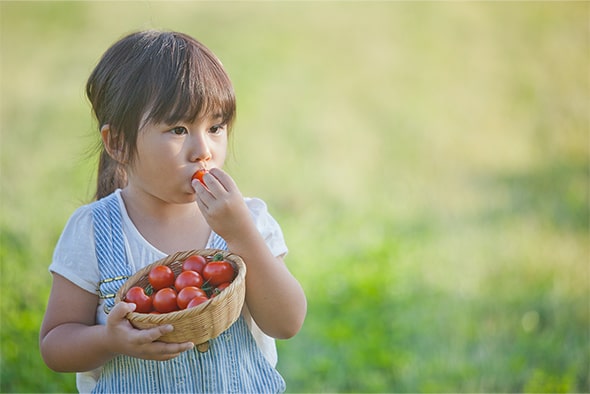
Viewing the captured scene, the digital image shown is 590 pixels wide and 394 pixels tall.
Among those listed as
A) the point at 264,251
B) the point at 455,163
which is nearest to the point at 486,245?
the point at 455,163

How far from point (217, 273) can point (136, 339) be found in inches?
10.1

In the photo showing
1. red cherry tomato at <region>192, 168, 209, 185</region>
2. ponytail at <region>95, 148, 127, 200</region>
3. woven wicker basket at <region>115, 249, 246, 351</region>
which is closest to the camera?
woven wicker basket at <region>115, 249, 246, 351</region>

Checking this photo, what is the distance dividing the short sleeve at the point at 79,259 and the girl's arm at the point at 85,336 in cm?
3

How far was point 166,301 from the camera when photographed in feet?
6.05

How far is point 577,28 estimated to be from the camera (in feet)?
24.4

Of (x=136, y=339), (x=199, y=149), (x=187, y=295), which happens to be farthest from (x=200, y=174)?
(x=136, y=339)

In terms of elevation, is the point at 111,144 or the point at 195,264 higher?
the point at 111,144

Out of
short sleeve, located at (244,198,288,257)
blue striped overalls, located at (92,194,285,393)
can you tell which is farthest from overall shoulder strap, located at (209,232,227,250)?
blue striped overalls, located at (92,194,285,393)

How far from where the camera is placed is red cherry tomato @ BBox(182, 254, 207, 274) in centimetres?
194

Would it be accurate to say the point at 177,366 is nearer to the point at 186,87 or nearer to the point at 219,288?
the point at 219,288

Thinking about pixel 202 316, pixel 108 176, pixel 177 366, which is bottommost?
pixel 177 366

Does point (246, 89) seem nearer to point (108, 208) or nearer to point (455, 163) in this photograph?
point (455, 163)

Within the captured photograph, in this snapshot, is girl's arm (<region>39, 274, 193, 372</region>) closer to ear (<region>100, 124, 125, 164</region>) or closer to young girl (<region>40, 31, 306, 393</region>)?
young girl (<region>40, 31, 306, 393</region>)

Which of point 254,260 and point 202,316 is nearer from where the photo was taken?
point 202,316
